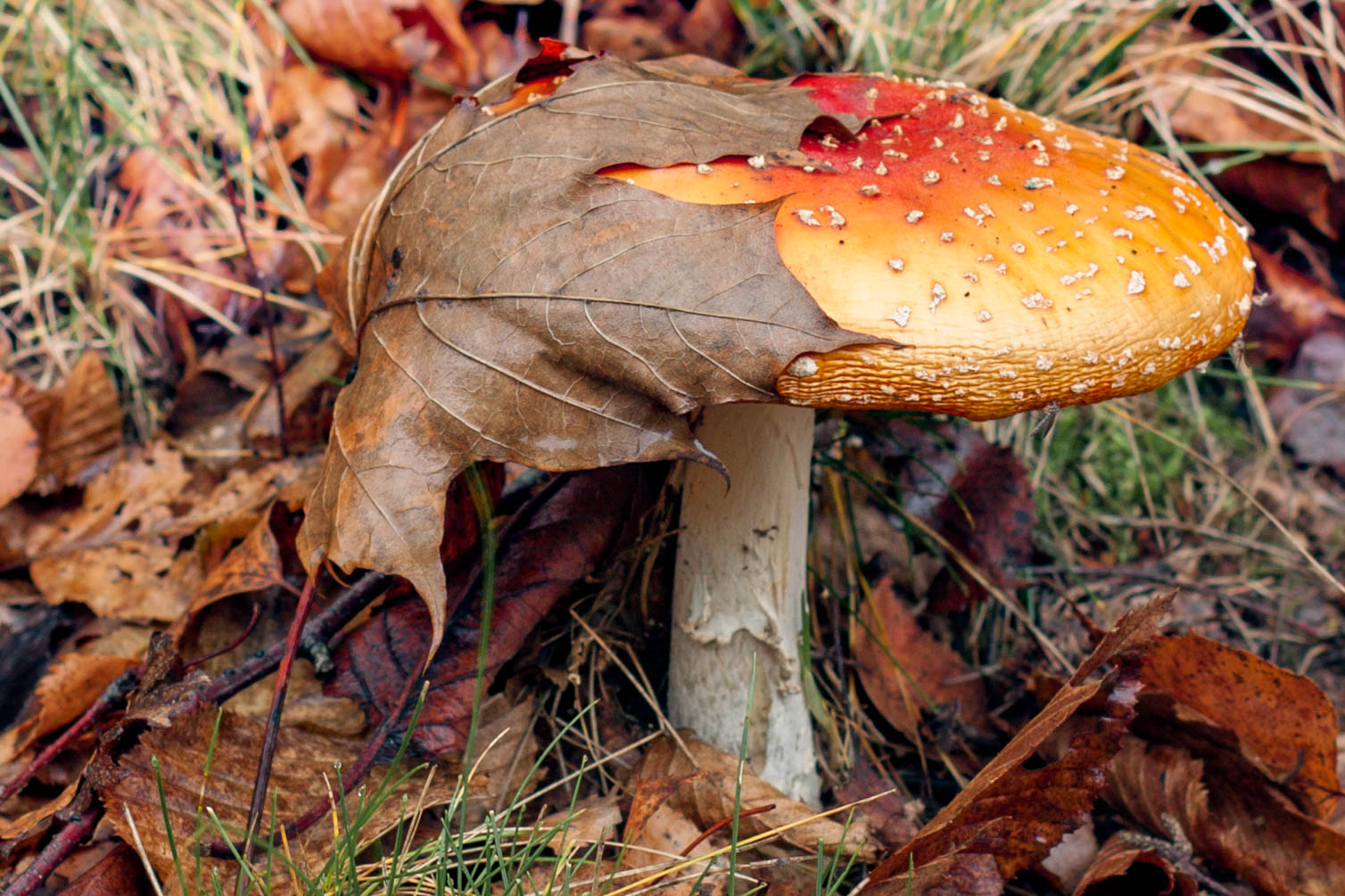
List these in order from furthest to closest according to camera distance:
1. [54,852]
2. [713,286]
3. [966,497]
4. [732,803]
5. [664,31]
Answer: [664,31] < [966,497] < [732,803] < [54,852] < [713,286]

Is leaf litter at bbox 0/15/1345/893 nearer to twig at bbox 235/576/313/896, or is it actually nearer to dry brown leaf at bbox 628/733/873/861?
dry brown leaf at bbox 628/733/873/861

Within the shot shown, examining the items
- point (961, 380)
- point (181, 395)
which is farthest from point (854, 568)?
point (181, 395)

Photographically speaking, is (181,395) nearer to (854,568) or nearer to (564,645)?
(564,645)

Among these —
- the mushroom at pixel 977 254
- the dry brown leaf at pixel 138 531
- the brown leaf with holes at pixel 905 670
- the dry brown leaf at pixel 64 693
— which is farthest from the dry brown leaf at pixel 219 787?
the brown leaf with holes at pixel 905 670

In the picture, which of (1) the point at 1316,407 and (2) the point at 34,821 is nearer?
(2) the point at 34,821

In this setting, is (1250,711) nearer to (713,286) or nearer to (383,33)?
(713,286)

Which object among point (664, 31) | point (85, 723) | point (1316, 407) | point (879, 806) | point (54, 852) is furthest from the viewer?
point (664, 31)

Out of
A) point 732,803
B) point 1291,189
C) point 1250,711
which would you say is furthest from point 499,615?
point 1291,189

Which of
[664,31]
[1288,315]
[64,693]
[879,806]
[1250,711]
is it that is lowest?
[879,806]

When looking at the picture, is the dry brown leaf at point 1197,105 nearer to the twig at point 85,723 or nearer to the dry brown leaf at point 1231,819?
the dry brown leaf at point 1231,819
